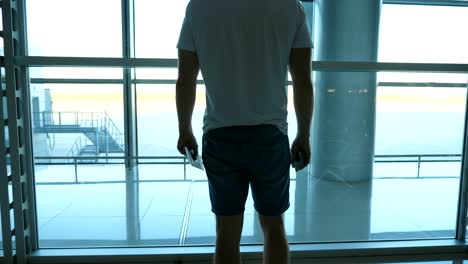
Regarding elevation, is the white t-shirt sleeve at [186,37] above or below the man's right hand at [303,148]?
above

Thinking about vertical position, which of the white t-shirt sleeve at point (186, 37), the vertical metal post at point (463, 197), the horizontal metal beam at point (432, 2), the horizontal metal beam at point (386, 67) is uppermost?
the horizontal metal beam at point (432, 2)

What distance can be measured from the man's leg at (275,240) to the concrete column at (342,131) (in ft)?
2.93

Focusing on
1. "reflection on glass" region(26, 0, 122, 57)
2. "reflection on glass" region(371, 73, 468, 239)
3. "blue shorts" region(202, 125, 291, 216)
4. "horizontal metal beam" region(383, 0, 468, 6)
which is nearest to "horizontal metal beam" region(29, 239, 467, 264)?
"reflection on glass" region(371, 73, 468, 239)

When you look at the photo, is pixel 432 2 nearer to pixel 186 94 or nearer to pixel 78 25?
pixel 186 94

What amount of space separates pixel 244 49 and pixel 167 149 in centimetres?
196

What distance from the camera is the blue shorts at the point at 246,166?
1.18m

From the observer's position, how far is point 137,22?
2789mm

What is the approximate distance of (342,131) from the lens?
305 cm

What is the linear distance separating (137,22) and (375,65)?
6.24 feet

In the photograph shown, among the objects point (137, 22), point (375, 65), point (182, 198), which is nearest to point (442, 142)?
point (375, 65)

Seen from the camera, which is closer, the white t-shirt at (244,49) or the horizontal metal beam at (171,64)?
the white t-shirt at (244,49)

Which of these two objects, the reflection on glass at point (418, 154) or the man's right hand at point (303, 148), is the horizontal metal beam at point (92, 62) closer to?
the man's right hand at point (303, 148)

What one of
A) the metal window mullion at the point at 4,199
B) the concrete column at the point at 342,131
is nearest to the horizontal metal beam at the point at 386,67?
the concrete column at the point at 342,131

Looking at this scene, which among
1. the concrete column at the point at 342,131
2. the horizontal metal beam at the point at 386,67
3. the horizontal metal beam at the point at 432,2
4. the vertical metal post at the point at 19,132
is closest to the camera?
the vertical metal post at the point at 19,132
